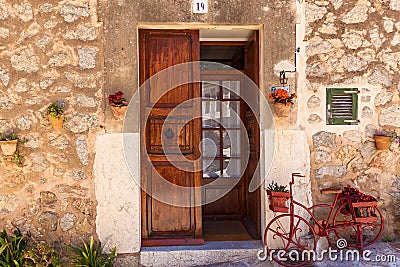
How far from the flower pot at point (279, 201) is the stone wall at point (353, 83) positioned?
18.7 inches

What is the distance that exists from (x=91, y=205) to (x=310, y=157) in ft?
7.41

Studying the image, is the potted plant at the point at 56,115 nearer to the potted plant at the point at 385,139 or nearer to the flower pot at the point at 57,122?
the flower pot at the point at 57,122

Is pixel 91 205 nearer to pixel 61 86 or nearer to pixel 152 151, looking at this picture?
pixel 152 151

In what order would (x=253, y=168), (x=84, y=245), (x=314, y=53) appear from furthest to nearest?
(x=253, y=168) < (x=314, y=53) < (x=84, y=245)

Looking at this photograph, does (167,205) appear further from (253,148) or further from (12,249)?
(12,249)

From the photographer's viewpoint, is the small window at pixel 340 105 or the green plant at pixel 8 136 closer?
the green plant at pixel 8 136

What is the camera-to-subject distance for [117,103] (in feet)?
12.0

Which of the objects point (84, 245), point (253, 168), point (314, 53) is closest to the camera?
point (84, 245)

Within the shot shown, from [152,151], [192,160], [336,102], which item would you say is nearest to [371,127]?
[336,102]

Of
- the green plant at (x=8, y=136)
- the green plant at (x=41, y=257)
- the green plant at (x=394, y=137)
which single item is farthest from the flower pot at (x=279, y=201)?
the green plant at (x=8, y=136)

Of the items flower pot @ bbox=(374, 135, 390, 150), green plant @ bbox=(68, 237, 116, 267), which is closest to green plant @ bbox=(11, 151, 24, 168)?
green plant @ bbox=(68, 237, 116, 267)

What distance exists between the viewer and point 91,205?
Answer: 383 cm

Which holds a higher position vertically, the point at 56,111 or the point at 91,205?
the point at 56,111

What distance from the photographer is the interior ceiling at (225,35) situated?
14.5ft
